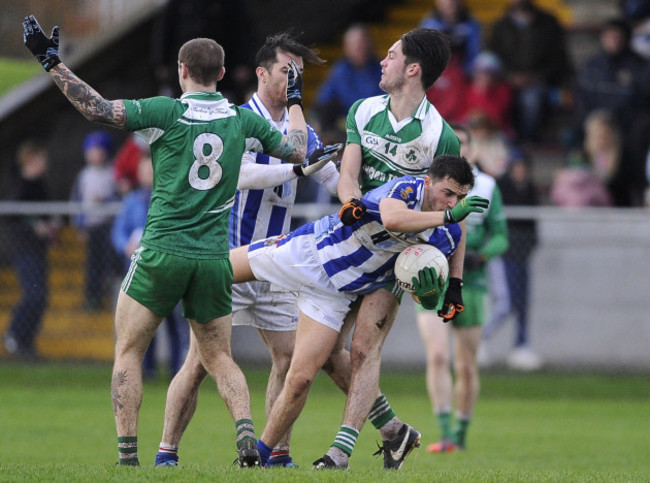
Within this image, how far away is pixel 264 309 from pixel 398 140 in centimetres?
155

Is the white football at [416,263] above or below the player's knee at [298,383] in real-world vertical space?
above

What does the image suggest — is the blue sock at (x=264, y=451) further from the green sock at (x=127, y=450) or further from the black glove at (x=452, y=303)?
the black glove at (x=452, y=303)

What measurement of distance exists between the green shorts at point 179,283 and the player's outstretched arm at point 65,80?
0.88 m

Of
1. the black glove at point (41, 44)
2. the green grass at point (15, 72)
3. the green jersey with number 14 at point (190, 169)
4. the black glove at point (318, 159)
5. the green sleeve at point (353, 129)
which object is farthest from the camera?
the green grass at point (15, 72)

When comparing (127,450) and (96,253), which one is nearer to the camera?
(127,450)

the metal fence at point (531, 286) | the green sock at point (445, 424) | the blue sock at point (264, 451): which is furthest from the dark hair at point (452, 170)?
the metal fence at point (531, 286)

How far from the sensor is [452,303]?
816cm

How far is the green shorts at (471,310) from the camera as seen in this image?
11.0 m

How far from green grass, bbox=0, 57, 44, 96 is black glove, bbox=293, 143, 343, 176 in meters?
16.3

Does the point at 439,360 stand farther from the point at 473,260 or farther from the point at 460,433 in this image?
the point at 473,260

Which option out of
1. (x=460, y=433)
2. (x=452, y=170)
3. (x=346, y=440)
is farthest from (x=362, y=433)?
(x=452, y=170)

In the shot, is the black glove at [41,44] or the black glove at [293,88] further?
the black glove at [293,88]

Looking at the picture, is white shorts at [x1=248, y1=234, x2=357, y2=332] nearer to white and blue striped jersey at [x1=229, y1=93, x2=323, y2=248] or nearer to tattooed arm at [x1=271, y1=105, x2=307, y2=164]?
white and blue striped jersey at [x1=229, y1=93, x2=323, y2=248]

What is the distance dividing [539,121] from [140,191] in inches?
236
